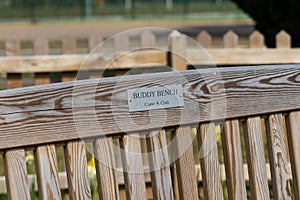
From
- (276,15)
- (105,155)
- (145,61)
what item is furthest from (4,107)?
(276,15)

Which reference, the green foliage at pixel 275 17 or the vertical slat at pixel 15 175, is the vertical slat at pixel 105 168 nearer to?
the vertical slat at pixel 15 175

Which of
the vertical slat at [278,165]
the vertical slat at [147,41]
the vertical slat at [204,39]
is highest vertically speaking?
the vertical slat at [278,165]

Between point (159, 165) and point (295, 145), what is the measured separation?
0.47m

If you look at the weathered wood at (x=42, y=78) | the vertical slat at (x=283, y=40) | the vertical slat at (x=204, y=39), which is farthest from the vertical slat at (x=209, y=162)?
the vertical slat at (x=204, y=39)

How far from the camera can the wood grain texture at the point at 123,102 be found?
1.75 m

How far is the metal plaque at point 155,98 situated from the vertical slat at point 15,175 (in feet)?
1.06

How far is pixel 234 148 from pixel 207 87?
7.5 inches

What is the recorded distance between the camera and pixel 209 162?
1.99 m

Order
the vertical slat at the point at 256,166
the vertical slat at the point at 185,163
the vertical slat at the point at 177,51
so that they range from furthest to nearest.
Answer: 1. the vertical slat at the point at 177,51
2. the vertical slat at the point at 256,166
3. the vertical slat at the point at 185,163

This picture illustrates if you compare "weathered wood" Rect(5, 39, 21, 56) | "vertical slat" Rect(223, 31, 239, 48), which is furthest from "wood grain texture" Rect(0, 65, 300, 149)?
"weathered wood" Rect(5, 39, 21, 56)

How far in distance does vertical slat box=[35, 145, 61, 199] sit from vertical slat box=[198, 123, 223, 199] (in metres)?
0.42

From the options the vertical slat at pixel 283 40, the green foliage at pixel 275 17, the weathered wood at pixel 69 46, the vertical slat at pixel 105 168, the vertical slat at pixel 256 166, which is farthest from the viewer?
the green foliage at pixel 275 17

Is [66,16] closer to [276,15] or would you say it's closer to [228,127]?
[276,15]

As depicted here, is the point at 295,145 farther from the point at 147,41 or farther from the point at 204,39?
the point at 204,39
